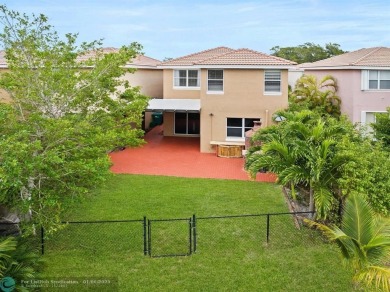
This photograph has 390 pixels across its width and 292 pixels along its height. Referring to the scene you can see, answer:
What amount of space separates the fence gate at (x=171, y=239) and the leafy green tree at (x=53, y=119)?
3031 millimetres

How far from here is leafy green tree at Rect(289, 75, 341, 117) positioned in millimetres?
32969

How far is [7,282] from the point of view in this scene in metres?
10.2

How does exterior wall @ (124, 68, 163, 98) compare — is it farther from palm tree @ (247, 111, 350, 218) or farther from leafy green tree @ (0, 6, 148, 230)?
palm tree @ (247, 111, 350, 218)

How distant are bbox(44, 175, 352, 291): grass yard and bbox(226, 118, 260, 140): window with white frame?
10652 millimetres

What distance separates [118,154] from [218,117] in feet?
25.4

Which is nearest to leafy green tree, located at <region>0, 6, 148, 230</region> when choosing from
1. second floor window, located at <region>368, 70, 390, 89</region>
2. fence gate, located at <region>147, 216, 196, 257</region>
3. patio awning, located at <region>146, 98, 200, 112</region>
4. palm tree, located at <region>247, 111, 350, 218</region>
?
fence gate, located at <region>147, 216, 196, 257</region>

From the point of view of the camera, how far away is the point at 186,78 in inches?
1335

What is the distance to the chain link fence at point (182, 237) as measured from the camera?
46.8 ft

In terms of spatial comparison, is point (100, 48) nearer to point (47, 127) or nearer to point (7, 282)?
point (47, 127)

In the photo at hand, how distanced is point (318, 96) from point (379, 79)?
17.0 ft

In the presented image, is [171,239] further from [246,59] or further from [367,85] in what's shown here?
[367,85]

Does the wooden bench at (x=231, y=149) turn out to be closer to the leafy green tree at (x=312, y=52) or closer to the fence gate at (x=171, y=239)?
the fence gate at (x=171, y=239)

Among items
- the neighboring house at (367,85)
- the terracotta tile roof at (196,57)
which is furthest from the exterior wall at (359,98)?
the terracotta tile roof at (196,57)

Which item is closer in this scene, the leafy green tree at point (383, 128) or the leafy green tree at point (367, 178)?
the leafy green tree at point (367, 178)
